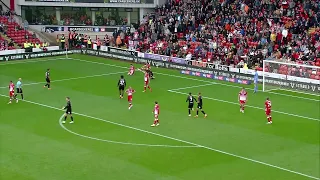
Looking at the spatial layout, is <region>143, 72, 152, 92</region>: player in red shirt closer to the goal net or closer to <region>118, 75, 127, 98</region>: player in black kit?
<region>118, 75, 127, 98</region>: player in black kit

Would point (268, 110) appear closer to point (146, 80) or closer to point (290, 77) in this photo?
point (146, 80)

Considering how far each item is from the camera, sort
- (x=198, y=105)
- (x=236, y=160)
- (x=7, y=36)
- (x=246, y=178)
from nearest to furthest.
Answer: (x=246, y=178), (x=236, y=160), (x=198, y=105), (x=7, y=36)

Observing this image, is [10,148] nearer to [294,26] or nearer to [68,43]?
[294,26]

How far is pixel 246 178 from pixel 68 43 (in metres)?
45.1

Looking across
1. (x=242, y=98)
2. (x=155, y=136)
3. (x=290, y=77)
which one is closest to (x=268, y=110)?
(x=242, y=98)

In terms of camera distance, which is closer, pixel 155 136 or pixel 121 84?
pixel 155 136

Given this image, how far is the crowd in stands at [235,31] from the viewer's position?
53.0 m

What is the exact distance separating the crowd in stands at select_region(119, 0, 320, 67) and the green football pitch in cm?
787

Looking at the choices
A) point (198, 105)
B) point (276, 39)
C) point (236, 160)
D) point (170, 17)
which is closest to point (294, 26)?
point (276, 39)

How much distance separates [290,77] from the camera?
45969 mm

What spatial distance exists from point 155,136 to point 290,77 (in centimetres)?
1791

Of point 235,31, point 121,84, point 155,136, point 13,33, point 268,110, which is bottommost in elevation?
point 155,136

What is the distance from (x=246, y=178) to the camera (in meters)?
25.0

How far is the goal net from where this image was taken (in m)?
44.2
